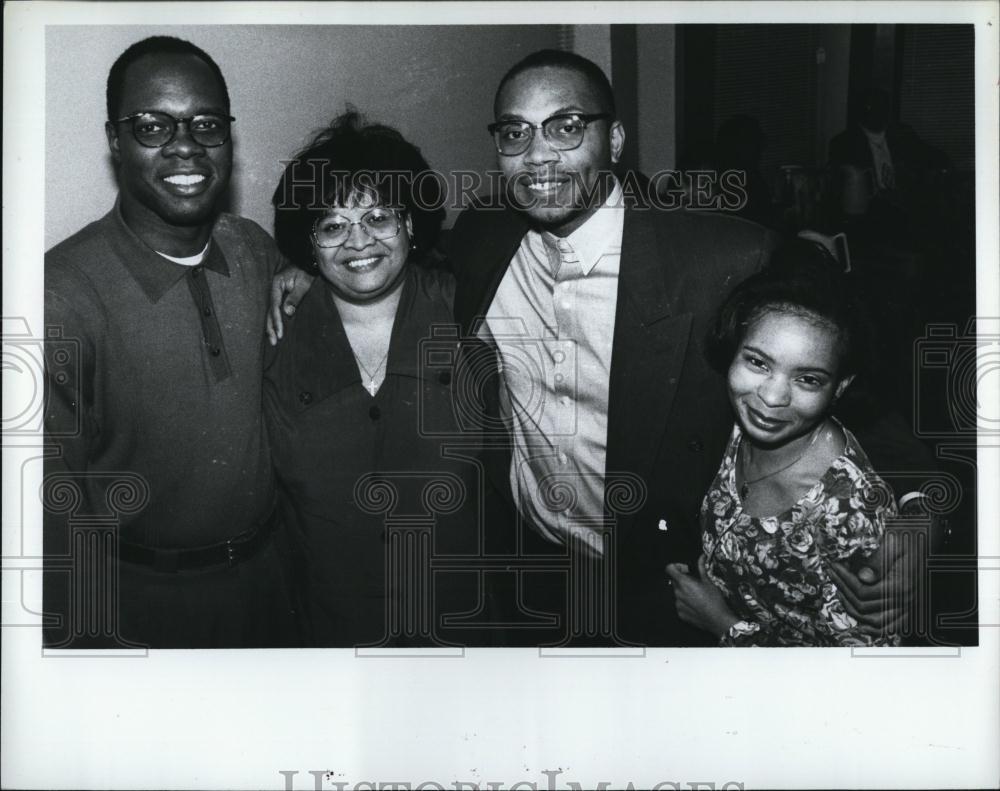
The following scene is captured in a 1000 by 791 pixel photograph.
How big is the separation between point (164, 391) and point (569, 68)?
1340 mm

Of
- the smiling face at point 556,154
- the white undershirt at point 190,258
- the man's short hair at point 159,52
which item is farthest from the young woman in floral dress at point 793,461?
the man's short hair at point 159,52

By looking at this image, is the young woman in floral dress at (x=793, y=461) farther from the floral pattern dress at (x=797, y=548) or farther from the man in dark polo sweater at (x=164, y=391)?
the man in dark polo sweater at (x=164, y=391)

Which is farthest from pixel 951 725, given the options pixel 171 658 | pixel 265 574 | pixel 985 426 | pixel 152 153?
pixel 152 153

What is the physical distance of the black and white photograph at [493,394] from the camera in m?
3.12

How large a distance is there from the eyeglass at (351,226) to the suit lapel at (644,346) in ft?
1.99

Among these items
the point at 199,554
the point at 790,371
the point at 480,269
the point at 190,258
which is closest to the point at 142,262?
the point at 190,258

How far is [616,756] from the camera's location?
316 centimetres

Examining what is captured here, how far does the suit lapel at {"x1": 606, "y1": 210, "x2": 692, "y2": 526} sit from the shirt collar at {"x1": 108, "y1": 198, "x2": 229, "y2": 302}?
117 cm

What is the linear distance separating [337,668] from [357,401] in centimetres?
70

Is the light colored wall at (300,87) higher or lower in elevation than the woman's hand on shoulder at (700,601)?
higher

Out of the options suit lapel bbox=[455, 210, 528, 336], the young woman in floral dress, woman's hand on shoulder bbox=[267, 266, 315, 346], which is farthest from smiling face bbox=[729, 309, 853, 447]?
woman's hand on shoulder bbox=[267, 266, 315, 346]

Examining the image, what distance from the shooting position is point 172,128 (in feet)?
10.2

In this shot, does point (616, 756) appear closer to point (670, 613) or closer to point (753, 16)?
point (670, 613)

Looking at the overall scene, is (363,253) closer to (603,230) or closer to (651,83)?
(603,230)
